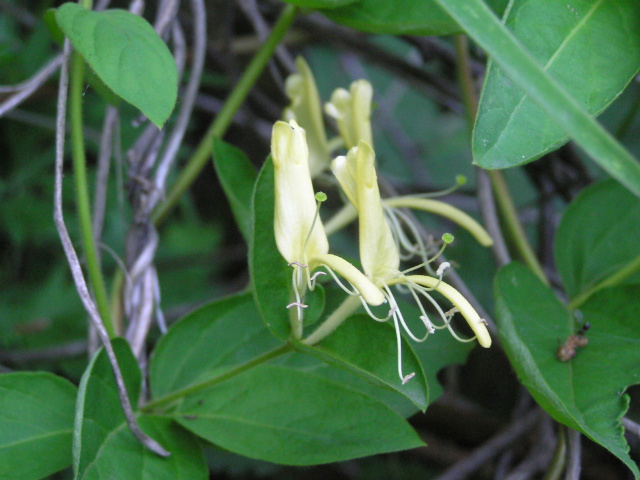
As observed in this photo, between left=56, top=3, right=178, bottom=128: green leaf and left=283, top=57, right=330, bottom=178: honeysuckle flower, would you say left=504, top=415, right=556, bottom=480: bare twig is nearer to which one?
left=283, top=57, right=330, bottom=178: honeysuckle flower

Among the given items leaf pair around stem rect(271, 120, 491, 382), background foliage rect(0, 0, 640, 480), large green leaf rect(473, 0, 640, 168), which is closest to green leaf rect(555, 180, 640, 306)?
background foliage rect(0, 0, 640, 480)

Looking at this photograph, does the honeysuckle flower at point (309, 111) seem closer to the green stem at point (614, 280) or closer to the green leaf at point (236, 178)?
the green leaf at point (236, 178)

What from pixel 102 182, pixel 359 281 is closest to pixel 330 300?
pixel 359 281

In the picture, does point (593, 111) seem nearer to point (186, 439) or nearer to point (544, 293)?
point (544, 293)

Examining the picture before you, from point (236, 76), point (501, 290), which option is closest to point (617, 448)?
point (501, 290)

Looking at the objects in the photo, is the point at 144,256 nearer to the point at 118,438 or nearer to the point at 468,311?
the point at 118,438

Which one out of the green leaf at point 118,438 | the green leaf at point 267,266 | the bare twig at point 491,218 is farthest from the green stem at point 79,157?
the bare twig at point 491,218
